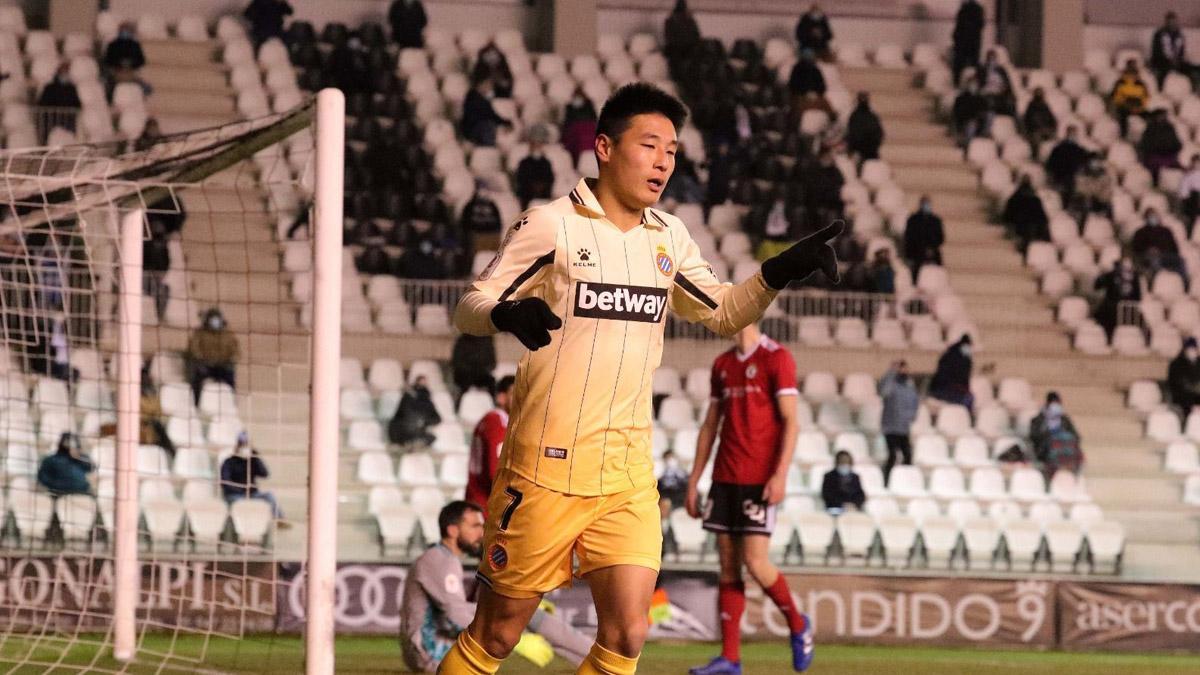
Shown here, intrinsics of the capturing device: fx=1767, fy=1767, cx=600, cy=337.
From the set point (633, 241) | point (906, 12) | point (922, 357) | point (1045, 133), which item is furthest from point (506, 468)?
point (906, 12)

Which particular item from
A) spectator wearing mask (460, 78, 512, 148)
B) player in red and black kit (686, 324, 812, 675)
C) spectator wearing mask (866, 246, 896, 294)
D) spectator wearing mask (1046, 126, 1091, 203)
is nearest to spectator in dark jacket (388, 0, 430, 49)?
spectator wearing mask (460, 78, 512, 148)

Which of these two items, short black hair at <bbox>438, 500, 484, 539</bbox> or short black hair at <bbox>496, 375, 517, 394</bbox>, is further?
short black hair at <bbox>496, 375, 517, 394</bbox>

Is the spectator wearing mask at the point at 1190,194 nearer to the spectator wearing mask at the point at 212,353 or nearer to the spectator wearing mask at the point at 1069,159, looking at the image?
the spectator wearing mask at the point at 1069,159

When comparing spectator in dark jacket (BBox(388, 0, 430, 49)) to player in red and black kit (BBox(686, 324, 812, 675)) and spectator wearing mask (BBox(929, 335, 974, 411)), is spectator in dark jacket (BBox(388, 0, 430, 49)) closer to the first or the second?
spectator wearing mask (BBox(929, 335, 974, 411))

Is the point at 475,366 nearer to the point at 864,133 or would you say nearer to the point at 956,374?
the point at 956,374

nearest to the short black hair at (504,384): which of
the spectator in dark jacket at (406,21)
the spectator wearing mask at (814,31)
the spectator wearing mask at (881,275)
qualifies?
the spectator wearing mask at (881,275)

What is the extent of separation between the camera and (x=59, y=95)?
18.8 metres

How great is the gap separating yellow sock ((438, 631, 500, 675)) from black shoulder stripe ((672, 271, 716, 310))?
1.21m

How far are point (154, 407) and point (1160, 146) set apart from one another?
43.6ft

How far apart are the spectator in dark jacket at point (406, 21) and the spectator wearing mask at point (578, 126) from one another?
2415 mm

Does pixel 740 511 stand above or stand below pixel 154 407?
below

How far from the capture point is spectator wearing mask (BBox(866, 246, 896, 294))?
59.9 feet

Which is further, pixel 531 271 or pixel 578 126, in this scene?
pixel 578 126

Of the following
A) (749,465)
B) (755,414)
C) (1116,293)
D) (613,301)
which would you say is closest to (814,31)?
(1116,293)
